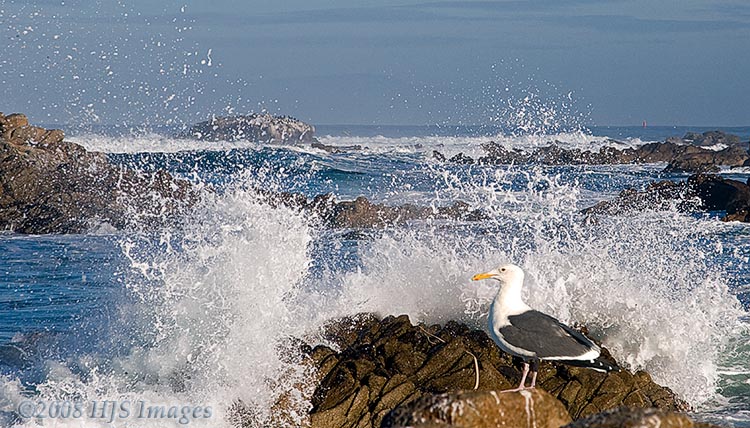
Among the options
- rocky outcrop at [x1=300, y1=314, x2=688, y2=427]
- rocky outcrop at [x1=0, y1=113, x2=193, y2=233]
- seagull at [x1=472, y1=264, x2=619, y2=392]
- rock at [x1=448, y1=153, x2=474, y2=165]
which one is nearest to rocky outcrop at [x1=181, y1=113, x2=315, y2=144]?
rock at [x1=448, y1=153, x2=474, y2=165]

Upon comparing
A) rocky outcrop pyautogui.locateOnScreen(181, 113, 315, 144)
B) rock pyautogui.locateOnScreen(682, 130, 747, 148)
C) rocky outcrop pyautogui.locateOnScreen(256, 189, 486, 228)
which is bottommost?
rock pyautogui.locateOnScreen(682, 130, 747, 148)

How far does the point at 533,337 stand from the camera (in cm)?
599

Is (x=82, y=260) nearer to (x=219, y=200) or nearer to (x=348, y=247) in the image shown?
(x=348, y=247)

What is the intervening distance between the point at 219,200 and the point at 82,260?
6688 millimetres

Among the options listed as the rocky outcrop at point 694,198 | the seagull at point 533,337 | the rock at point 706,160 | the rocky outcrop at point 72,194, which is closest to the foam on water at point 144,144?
the rocky outcrop at point 72,194

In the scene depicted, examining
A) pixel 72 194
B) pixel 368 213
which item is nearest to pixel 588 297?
pixel 368 213

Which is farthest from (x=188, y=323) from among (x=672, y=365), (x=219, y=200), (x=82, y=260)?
(x=82, y=260)

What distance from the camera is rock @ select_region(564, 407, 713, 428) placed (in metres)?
3.40

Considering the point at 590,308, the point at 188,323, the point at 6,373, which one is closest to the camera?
the point at 188,323

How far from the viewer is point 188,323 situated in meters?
7.77

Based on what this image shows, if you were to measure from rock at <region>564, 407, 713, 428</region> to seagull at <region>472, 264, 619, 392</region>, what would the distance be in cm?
241

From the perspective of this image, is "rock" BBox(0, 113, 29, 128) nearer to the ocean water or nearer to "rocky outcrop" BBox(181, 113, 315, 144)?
the ocean water

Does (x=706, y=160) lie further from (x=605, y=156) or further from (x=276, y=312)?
(x=276, y=312)

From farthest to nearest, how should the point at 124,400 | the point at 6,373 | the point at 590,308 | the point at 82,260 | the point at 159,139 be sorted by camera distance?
the point at 159,139 → the point at 82,260 → the point at 590,308 → the point at 6,373 → the point at 124,400
